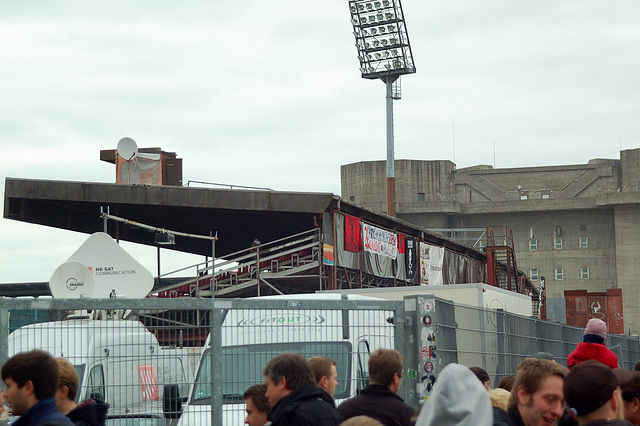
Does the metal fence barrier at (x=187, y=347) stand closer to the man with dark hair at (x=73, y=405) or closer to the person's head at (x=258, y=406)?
the person's head at (x=258, y=406)

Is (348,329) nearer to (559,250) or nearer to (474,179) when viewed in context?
(559,250)

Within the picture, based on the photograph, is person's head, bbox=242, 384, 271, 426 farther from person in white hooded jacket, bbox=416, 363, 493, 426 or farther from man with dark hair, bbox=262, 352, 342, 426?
person in white hooded jacket, bbox=416, 363, 493, 426

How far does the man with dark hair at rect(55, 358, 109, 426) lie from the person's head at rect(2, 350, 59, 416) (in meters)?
0.37

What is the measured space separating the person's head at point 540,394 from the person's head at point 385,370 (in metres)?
1.33

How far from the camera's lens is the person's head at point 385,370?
6.55 meters

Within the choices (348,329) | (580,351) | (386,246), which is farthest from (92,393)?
(386,246)

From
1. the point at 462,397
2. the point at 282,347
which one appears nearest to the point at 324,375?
the point at 282,347

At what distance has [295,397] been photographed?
18.7 feet

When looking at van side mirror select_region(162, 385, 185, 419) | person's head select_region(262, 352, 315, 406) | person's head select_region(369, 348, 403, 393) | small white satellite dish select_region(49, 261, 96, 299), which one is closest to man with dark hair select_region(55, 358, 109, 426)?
person's head select_region(262, 352, 315, 406)

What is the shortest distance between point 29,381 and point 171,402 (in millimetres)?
2483

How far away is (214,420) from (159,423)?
437 millimetres

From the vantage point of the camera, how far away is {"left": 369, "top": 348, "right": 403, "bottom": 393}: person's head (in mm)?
6547

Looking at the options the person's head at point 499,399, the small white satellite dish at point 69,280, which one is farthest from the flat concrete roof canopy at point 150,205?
the person's head at point 499,399

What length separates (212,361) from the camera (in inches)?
292
